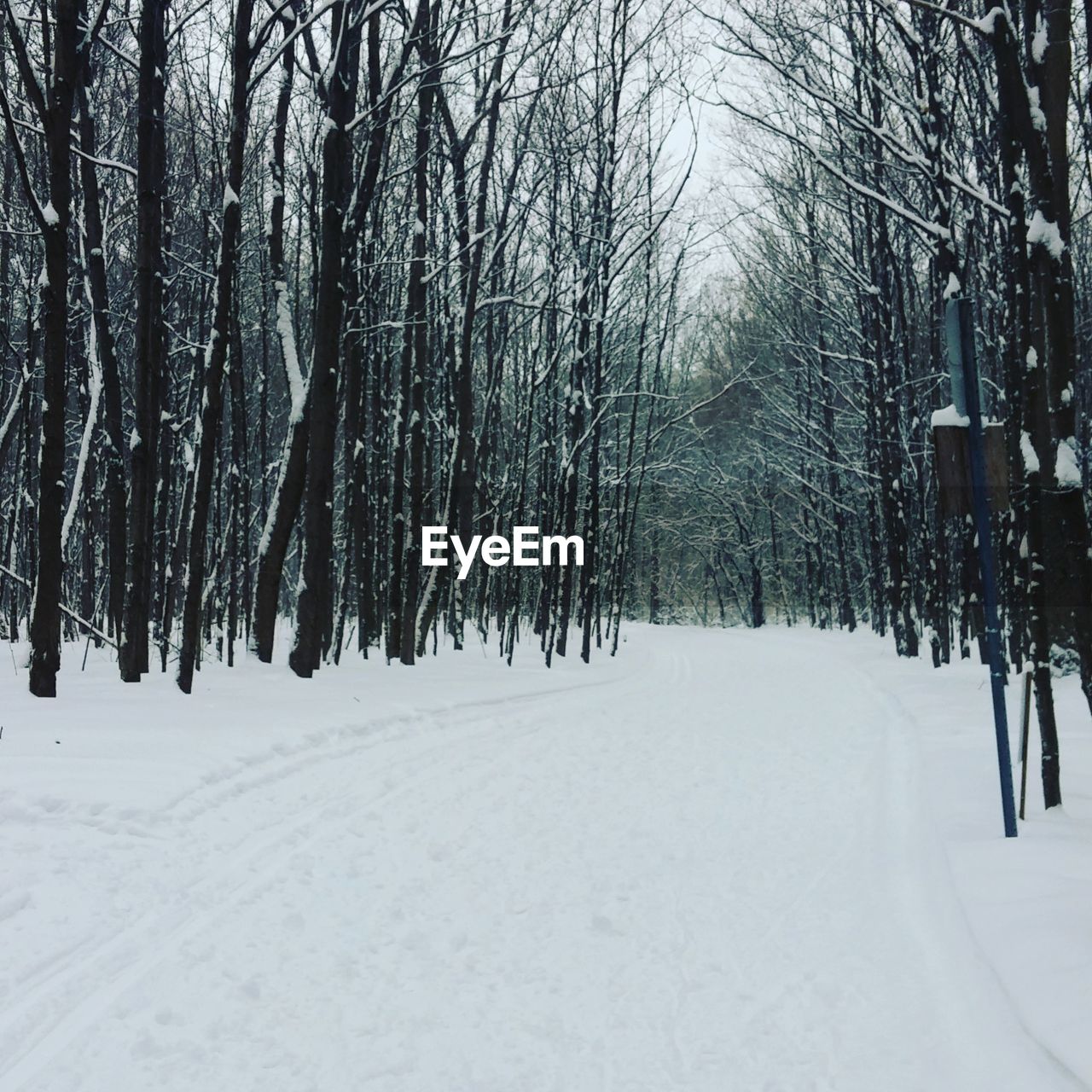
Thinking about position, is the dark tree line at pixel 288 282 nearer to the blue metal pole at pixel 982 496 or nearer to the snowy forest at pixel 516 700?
the snowy forest at pixel 516 700

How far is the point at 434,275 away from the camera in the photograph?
710 inches

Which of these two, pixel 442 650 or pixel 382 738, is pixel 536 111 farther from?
pixel 382 738

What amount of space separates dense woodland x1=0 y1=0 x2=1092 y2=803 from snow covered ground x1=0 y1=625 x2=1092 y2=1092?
2046 millimetres

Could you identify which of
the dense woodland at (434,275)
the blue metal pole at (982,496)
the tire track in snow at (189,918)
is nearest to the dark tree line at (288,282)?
the dense woodland at (434,275)

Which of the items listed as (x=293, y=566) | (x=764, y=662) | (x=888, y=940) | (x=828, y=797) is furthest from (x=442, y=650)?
(x=293, y=566)

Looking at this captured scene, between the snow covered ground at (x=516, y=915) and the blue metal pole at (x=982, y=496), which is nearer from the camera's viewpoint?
the snow covered ground at (x=516, y=915)

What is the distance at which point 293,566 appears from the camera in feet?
177

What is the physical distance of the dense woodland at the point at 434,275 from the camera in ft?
32.6

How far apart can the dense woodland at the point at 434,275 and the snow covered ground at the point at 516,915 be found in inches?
80.6

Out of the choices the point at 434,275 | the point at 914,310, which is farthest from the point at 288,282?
the point at 914,310

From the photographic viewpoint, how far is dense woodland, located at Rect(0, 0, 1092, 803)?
9.95 meters

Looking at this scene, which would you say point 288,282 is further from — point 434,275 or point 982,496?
point 982,496

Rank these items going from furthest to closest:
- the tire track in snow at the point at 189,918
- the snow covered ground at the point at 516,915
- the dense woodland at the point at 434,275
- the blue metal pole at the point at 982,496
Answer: the dense woodland at the point at 434,275 → the blue metal pole at the point at 982,496 → the tire track in snow at the point at 189,918 → the snow covered ground at the point at 516,915

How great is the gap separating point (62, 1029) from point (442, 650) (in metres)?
20.8
